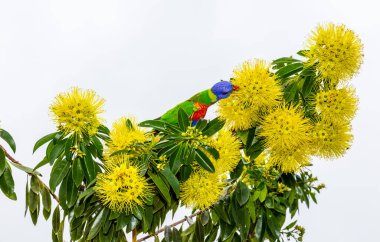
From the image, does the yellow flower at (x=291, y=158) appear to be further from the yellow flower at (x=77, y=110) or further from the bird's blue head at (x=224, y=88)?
the yellow flower at (x=77, y=110)

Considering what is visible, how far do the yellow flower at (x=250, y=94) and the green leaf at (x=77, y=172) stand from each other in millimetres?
721

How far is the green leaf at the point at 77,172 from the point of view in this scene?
3.21 m

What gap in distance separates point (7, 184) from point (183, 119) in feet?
3.81

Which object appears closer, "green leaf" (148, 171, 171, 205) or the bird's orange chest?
"green leaf" (148, 171, 171, 205)

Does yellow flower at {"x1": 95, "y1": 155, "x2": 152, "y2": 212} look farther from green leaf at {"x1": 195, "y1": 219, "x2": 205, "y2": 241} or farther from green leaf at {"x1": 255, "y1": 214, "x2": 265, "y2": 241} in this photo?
green leaf at {"x1": 255, "y1": 214, "x2": 265, "y2": 241}

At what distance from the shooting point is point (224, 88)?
3098mm

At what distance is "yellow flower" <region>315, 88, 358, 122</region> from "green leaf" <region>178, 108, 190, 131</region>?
0.66 metres

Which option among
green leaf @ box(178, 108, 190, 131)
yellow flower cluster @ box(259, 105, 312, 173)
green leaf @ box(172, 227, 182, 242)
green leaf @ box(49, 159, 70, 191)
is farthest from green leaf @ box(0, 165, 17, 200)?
yellow flower cluster @ box(259, 105, 312, 173)

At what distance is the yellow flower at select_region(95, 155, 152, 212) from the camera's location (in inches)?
114

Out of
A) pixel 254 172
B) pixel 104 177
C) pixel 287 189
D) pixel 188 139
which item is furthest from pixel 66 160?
pixel 287 189

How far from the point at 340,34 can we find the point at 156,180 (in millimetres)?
1087

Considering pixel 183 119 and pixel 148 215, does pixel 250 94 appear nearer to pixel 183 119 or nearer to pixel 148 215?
pixel 183 119

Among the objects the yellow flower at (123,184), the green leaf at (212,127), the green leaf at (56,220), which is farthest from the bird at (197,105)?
the green leaf at (56,220)

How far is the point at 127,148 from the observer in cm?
302
